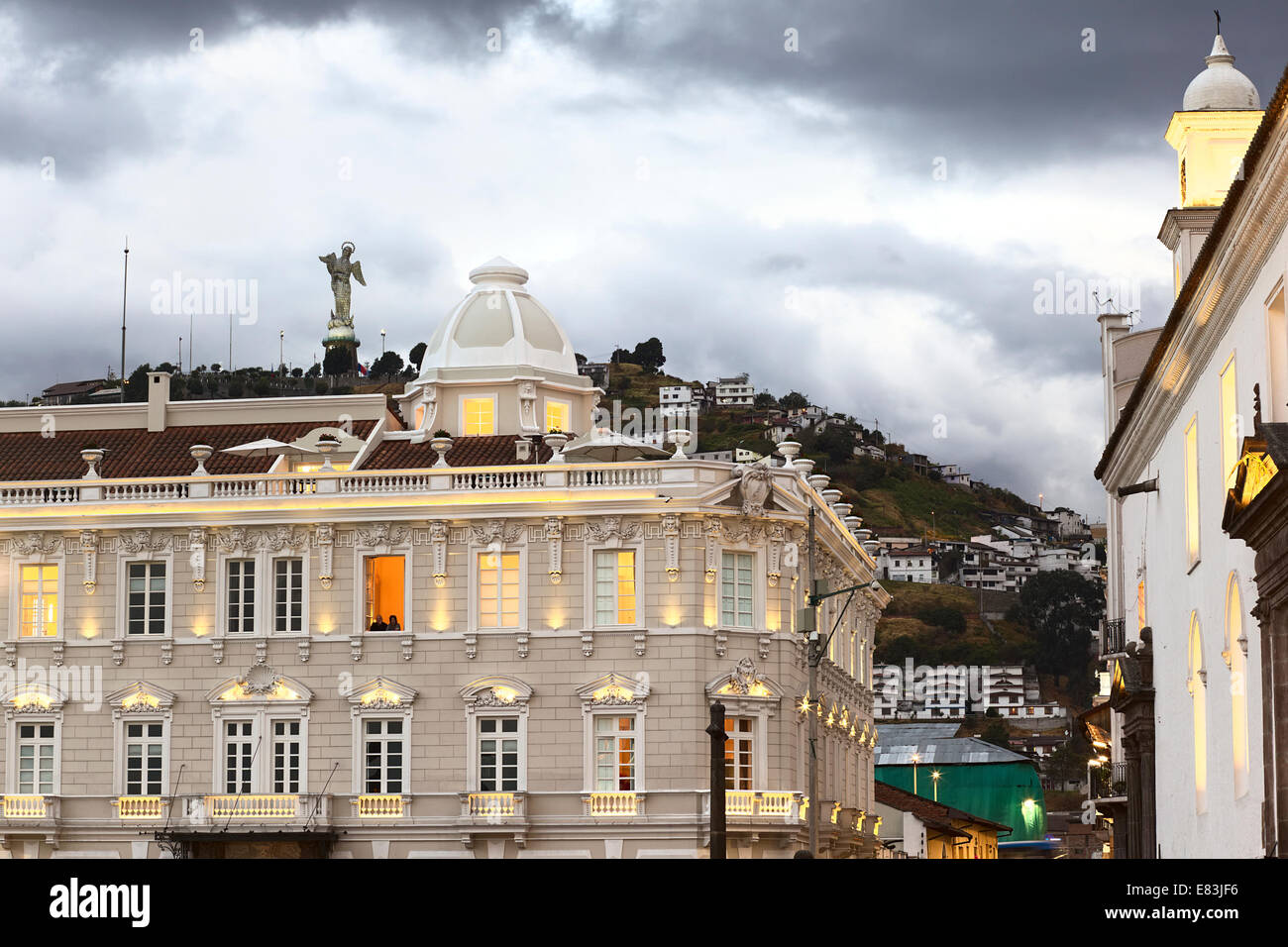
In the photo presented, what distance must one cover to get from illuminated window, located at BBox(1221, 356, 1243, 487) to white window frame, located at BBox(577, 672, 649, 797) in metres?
36.6

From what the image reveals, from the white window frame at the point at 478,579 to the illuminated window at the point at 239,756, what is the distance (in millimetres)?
8002

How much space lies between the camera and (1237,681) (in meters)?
27.4

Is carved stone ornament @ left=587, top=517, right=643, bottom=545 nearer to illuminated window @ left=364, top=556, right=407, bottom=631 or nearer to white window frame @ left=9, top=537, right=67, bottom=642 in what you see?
illuminated window @ left=364, top=556, right=407, bottom=631

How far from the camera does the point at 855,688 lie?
78438mm

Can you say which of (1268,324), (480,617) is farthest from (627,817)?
(1268,324)

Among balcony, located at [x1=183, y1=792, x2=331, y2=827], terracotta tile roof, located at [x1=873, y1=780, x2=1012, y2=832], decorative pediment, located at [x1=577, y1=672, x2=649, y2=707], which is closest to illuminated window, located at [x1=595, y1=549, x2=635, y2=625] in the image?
decorative pediment, located at [x1=577, y1=672, x2=649, y2=707]

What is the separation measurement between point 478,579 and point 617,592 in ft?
14.8

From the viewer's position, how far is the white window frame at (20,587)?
67375 millimetres

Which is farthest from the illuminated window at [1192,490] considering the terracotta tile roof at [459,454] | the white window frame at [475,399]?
the white window frame at [475,399]

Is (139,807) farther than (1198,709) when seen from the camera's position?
Yes

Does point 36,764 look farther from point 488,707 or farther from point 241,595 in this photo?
point 488,707

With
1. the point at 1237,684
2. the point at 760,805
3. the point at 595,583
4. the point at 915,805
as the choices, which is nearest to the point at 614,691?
the point at 595,583

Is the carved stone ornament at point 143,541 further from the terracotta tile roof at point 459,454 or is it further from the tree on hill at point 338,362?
the tree on hill at point 338,362
